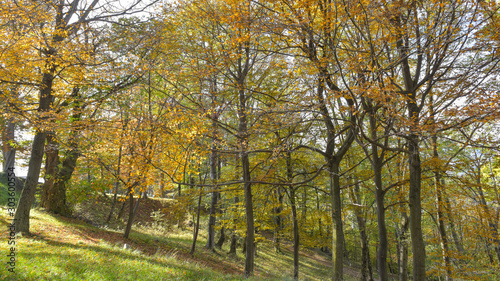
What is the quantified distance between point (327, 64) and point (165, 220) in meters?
18.0

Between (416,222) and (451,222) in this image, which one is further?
(451,222)

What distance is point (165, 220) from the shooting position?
20.5m

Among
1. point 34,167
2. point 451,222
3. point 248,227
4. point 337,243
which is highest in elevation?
point 34,167

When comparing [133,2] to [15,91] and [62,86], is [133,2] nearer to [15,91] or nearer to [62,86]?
[62,86]

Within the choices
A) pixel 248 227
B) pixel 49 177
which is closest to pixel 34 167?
pixel 49 177

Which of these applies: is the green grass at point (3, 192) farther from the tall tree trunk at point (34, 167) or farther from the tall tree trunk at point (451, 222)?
the tall tree trunk at point (451, 222)

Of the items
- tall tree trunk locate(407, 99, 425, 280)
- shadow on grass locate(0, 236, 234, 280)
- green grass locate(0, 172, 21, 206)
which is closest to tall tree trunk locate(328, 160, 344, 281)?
tall tree trunk locate(407, 99, 425, 280)

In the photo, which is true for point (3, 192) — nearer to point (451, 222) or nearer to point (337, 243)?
point (337, 243)

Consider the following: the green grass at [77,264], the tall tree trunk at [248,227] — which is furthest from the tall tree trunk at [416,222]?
the green grass at [77,264]

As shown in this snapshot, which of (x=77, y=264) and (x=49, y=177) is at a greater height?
(x=49, y=177)

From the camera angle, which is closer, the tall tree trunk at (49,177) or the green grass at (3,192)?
the tall tree trunk at (49,177)

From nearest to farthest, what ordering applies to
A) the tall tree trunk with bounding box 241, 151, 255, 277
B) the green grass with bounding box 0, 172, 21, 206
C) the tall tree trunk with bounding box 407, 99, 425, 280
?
the tall tree trunk with bounding box 407, 99, 425, 280 < the tall tree trunk with bounding box 241, 151, 255, 277 < the green grass with bounding box 0, 172, 21, 206

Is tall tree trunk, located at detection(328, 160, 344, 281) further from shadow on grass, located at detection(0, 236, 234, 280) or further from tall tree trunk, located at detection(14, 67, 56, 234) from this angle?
tall tree trunk, located at detection(14, 67, 56, 234)

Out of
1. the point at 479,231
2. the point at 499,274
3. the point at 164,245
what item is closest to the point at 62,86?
the point at 164,245
